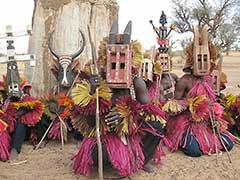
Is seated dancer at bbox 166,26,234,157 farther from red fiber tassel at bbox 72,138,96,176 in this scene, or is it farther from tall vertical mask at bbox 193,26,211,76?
red fiber tassel at bbox 72,138,96,176

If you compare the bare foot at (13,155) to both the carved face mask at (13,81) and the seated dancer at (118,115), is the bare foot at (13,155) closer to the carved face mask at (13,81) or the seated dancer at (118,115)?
the carved face mask at (13,81)

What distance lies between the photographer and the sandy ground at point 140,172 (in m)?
4.52

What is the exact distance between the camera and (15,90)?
5.20m

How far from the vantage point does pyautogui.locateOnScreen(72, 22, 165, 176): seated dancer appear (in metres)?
4.07

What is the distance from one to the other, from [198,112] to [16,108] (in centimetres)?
225

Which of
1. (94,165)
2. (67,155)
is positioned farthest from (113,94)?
(67,155)

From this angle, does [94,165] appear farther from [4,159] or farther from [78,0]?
[78,0]

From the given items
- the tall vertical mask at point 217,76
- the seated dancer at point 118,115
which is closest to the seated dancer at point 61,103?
the seated dancer at point 118,115

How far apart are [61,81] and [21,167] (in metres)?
1.40

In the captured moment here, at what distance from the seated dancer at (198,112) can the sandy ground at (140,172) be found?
145 millimetres

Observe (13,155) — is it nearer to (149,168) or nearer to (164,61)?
(149,168)

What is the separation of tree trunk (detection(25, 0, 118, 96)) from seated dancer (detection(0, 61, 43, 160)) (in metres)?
1.14

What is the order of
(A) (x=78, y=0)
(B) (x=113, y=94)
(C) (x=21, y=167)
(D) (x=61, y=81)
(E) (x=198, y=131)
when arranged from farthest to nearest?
(A) (x=78, y=0), (D) (x=61, y=81), (E) (x=198, y=131), (C) (x=21, y=167), (B) (x=113, y=94)

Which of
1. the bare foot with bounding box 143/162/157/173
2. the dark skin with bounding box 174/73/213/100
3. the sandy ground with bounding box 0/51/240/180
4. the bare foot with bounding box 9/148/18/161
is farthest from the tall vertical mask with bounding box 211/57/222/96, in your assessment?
the bare foot with bounding box 9/148/18/161
